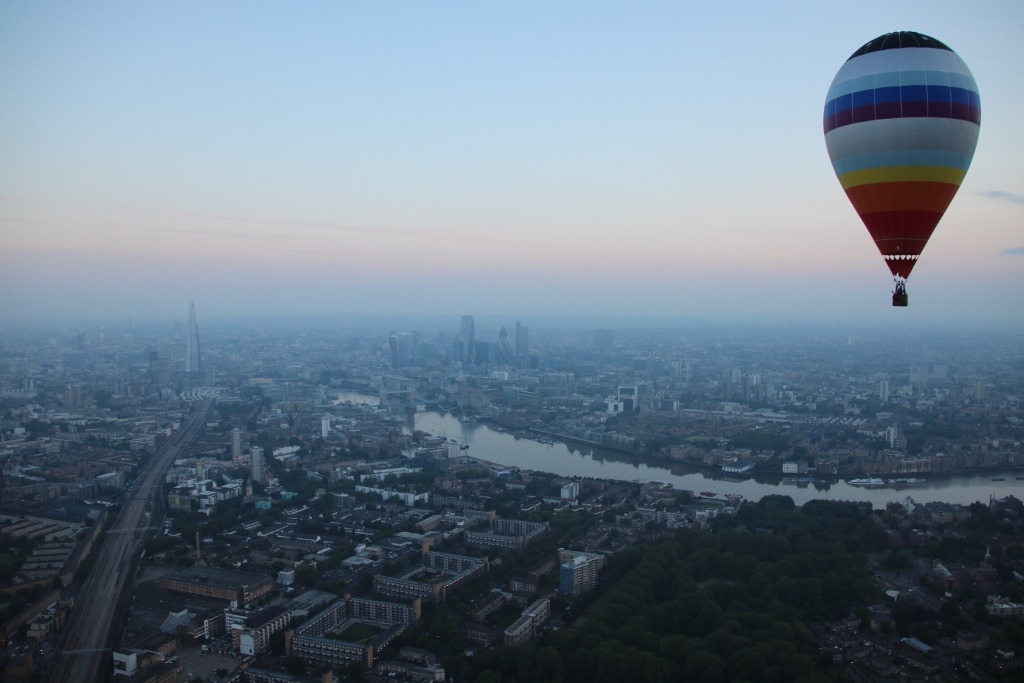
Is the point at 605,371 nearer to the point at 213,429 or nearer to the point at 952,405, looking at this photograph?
the point at 952,405

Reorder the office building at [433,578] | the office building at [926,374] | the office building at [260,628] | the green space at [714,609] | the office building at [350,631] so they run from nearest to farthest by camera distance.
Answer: the green space at [714,609]
the office building at [350,631]
the office building at [260,628]
the office building at [433,578]
the office building at [926,374]

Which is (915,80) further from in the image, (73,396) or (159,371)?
(159,371)

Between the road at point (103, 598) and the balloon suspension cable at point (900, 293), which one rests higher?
the balloon suspension cable at point (900, 293)

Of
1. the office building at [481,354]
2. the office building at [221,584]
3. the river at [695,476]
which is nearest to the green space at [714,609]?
the office building at [221,584]

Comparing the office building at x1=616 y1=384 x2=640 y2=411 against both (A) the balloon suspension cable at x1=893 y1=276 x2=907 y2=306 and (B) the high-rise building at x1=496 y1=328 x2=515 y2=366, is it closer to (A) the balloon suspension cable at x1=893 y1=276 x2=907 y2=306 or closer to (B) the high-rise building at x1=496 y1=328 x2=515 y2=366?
(B) the high-rise building at x1=496 y1=328 x2=515 y2=366

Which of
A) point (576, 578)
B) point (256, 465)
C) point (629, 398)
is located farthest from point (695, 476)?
point (256, 465)

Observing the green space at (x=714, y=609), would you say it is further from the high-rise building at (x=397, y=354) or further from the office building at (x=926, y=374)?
the high-rise building at (x=397, y=354)

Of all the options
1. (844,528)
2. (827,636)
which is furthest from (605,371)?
(827,636)

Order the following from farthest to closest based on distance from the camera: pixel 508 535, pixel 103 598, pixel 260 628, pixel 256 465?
pixel 256 465, pixel 508 535, pixel 103 598, pixel 260 628
